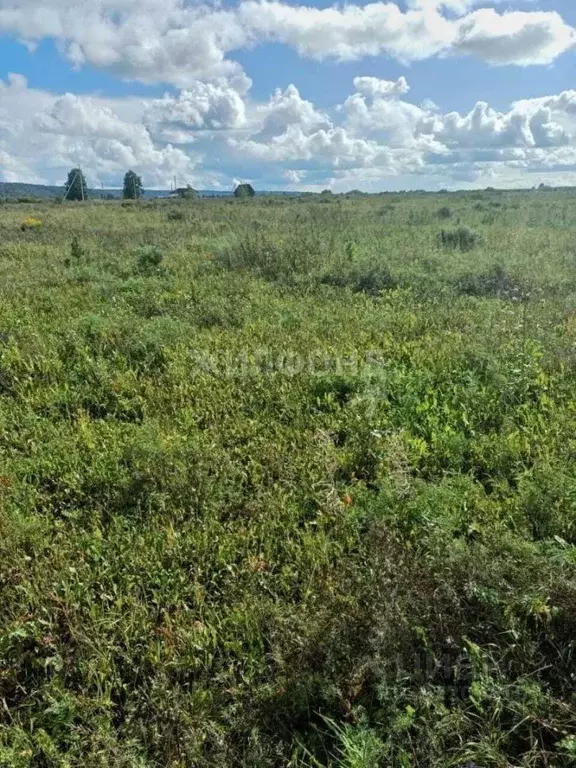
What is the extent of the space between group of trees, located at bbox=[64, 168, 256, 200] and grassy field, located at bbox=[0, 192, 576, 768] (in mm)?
43002

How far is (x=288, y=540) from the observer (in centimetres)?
323

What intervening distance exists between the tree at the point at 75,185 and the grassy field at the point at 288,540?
47.8 m

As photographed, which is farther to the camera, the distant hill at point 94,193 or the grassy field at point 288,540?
the distant hill at point 94,193

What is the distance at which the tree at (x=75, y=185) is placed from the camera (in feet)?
161

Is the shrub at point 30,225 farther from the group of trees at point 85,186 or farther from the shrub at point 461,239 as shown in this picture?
the group of trees at point 85,186

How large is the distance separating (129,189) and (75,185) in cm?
532

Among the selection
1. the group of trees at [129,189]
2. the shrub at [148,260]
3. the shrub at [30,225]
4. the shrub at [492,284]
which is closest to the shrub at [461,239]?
the shrub at [492,284]

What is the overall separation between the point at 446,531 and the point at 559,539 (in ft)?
1.85

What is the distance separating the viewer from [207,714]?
2.33m

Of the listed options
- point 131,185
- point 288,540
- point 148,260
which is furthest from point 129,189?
point 288,540

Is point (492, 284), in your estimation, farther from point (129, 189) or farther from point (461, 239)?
point (129, 189)

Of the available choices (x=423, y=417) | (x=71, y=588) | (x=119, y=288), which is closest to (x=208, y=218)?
(x=119, y=288)

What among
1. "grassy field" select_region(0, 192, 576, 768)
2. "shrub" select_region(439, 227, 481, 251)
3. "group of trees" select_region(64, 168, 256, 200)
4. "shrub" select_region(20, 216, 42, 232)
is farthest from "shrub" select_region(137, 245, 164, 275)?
"group of trees" select_region(64, 168, 256, 200)

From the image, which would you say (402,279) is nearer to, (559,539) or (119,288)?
(119,288)
